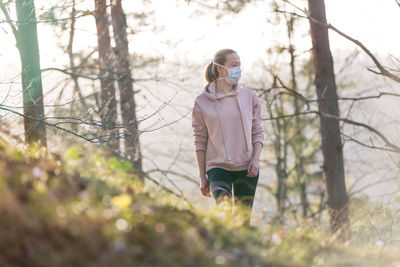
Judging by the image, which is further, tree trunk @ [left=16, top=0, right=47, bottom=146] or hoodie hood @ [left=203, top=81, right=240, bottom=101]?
tree trunk @ [left=16, top=0, right=47, bottom=146]

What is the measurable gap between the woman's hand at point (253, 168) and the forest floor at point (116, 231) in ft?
2.20

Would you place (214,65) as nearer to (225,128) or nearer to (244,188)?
(225,128)

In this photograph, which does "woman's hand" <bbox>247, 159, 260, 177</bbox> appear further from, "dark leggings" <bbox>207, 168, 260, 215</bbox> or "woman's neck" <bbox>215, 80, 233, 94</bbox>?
"woman's neck" <bbox>215, 80, 233, 94</bbox>

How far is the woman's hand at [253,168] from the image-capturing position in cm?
527

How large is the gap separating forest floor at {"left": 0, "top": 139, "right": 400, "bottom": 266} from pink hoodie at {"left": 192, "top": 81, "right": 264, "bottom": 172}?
747 millimetres

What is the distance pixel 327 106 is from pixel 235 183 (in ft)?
18.5

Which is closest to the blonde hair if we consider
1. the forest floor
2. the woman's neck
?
the woman's neck

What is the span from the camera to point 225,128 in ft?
17.5

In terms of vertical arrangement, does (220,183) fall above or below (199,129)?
below

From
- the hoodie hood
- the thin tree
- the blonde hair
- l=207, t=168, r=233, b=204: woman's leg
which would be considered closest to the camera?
l=207, t=168, r=233, b=204: woman's leg

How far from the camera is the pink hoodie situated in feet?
17.4

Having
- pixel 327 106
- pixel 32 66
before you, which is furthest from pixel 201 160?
pixel 327 106

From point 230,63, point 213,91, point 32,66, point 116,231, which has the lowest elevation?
point 116,231

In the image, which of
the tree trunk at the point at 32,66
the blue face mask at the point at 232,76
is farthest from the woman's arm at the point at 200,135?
the tree trunk at the point at 32,66
